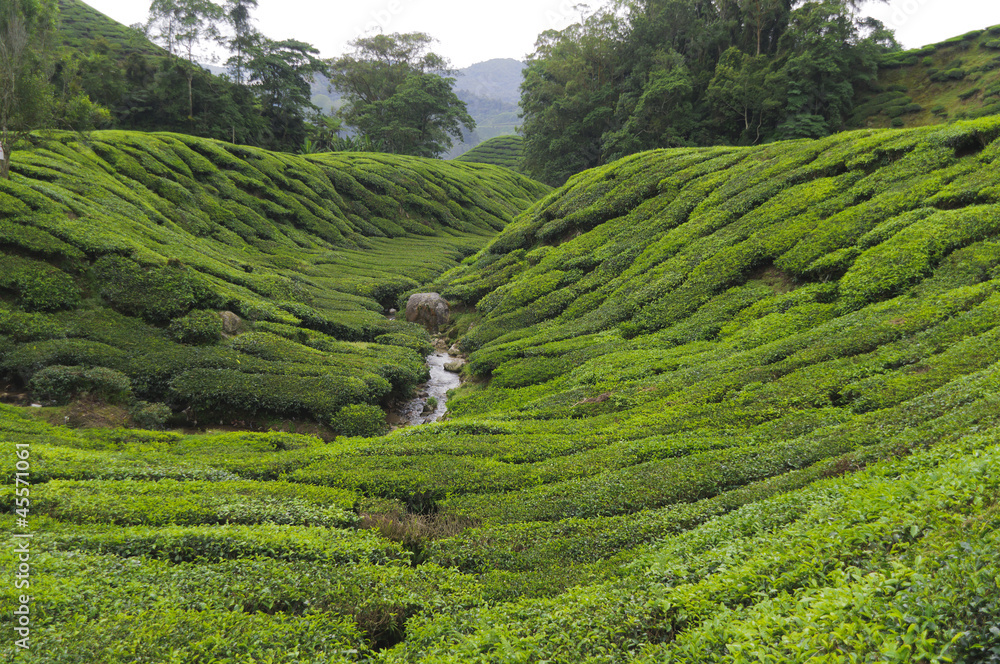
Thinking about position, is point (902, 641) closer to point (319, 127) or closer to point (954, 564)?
point (954, 564)

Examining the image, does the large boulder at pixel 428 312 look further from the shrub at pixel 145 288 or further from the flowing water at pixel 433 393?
the shrub at pixel 145 288

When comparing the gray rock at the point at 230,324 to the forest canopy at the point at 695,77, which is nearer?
the gray rock at the point at 230,324

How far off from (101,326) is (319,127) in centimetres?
8267

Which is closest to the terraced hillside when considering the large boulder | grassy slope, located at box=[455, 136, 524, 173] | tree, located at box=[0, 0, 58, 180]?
the large boulder

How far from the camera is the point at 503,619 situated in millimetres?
7652

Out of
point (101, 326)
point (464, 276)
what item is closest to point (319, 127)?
point (464, 276)

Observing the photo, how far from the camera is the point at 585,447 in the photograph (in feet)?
48.4

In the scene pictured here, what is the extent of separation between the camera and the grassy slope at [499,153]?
5325 inches

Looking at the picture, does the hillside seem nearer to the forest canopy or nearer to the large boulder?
the forest canopy

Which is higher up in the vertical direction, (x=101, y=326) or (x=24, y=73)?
(x=24, y=73)

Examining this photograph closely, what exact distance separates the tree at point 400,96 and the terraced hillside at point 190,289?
163 feet

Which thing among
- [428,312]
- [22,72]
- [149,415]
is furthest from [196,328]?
[428,312]

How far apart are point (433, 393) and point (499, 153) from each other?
126 metres

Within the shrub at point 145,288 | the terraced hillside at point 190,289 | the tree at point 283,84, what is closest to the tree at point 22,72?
the terraced hillside at point 190,289
